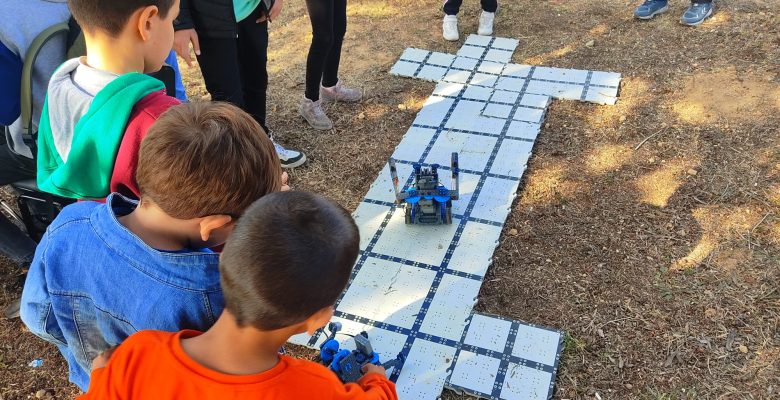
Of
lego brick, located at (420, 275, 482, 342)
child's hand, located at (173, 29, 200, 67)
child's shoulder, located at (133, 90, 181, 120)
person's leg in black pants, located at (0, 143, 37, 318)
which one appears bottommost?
lego brick, located at (420, 275, 482, 342)

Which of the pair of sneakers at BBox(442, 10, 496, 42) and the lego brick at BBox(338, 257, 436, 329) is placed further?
the pair of sneakers at BBox(442, 10, 496, 42)

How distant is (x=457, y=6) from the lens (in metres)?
5.59

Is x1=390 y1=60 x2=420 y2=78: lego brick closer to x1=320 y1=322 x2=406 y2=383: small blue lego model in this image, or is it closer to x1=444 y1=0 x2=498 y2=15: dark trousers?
x1=444 y1=0 x2=498 y2=15: dark trousers

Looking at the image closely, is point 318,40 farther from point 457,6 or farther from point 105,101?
point 105,101

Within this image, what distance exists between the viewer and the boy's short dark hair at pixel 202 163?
62.0 inches

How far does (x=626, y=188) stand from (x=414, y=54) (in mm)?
2358

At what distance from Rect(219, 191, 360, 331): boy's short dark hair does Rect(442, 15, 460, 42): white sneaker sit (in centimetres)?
453

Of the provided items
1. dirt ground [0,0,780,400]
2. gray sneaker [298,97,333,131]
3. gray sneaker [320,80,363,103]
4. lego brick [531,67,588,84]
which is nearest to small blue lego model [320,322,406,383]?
dirt ground [0,0,780,400]

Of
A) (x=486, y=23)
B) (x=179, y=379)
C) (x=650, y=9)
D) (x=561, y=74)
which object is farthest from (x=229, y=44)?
(x=650, y=9)

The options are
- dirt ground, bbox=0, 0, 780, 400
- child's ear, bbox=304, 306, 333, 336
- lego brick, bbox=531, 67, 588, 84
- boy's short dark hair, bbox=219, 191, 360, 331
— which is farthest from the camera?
lego brick, bbox=531, 67, 588, 84

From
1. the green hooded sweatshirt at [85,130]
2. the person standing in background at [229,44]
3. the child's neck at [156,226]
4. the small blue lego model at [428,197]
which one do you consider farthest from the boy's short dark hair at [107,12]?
the small blue lego model at [428,197]

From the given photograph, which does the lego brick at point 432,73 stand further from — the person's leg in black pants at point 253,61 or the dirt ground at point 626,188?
the person's leg in black pants at point 253,61

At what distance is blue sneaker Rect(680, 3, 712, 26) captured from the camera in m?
5.49

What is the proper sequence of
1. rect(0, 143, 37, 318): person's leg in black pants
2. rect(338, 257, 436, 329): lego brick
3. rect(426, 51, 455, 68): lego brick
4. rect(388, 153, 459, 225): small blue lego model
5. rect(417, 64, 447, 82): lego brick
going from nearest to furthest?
rect(0, 143, 37, 318): person's leg in black pants → rect(338, 257, 436, 329): lego brick → rect(388, 153, 459, 225): small blue lego model → rect(417, 64, 447, 82): lego brick → rect(426, 51, 455, 68): lego brick
